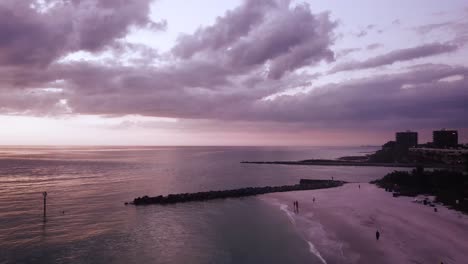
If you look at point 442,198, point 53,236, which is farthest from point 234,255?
point 442,198

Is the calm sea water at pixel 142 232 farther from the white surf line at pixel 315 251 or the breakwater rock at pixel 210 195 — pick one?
the breakwater rock at pixel 210 195

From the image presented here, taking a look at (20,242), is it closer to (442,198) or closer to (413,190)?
(442,198)

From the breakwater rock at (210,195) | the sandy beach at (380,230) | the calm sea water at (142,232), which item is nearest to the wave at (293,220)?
the sandy beach at (380,230)

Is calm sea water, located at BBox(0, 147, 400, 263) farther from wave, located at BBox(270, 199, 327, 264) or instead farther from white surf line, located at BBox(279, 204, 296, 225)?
white surf line, located at BBox(279, 204, 296, 225)

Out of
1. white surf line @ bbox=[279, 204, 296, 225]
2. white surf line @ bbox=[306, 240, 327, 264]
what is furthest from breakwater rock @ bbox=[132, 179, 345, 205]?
white surf line @ bbox=[306, 240, 327, 264]

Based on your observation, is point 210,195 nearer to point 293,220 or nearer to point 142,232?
point 293,220

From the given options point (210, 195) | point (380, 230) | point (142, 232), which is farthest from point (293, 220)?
point (210, 195)
